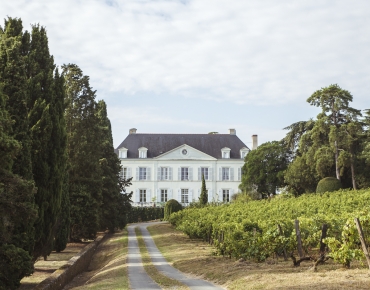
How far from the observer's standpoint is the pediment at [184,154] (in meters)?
65.1

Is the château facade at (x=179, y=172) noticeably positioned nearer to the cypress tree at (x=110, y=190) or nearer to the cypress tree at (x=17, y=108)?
the cypress tree at (x=110, y=190)

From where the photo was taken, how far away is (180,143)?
67.2 m

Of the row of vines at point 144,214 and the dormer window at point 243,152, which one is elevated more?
the dormer window at point 243,152

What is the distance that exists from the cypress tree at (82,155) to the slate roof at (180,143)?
121ft

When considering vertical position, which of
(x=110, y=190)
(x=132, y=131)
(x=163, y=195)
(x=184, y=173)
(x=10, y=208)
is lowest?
(x=10, y=208)

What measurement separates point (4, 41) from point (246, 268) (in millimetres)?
10084

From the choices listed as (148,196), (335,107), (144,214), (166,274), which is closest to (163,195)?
(148,196)

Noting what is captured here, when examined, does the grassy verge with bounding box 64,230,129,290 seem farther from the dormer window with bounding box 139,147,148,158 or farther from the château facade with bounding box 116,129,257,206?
the dormer window with bounding box 139,147,148,158

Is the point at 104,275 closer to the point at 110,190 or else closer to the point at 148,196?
the point at 110,190

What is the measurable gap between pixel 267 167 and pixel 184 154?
14.2 meters

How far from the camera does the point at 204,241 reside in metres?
26.2

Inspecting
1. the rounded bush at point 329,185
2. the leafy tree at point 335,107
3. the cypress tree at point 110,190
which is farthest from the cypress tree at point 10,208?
the leafy tree at point 335,107

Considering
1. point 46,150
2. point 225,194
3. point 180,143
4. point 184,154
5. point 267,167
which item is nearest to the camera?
point 46,150

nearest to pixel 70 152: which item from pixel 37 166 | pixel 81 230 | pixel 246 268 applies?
pixel 81 230
